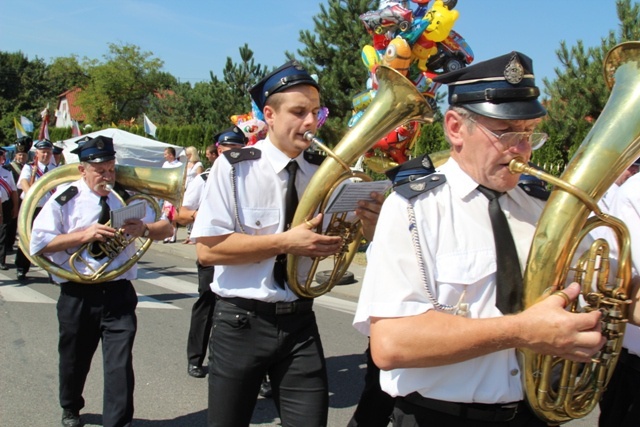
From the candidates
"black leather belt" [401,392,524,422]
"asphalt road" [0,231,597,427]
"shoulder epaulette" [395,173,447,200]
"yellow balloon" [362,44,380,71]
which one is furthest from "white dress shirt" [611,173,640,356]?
"yellow balloon" [362,44,380,71]

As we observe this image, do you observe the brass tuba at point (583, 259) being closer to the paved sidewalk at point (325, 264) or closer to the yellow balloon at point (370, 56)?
the yellow balloon at point (370, 56)

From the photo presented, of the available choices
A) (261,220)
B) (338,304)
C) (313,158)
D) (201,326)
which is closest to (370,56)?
(338,304)

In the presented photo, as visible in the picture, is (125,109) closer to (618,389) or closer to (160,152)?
(160,152)

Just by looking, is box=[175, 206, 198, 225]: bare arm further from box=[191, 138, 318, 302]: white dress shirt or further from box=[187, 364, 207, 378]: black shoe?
box=[191, 138, 318, 302]: white dress shirt

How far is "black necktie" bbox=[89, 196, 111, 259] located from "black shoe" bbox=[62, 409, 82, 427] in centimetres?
101

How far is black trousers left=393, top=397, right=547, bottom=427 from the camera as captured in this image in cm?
186

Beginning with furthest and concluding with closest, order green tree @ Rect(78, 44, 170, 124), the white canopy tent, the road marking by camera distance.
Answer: green tree @ Rect(78, 44, 170, 124)
the white canopy tent
the road marking

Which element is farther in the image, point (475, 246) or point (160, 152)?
point (160, 152)

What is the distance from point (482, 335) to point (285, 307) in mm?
1422

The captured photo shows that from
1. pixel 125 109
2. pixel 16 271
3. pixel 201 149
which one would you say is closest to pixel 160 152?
pixel 201 149

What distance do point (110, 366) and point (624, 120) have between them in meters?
3.11

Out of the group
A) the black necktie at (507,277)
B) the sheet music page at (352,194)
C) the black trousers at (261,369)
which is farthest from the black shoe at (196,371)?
the black necktie at (507,277)

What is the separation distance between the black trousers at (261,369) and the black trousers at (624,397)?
122 cm

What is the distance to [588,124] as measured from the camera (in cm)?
936
